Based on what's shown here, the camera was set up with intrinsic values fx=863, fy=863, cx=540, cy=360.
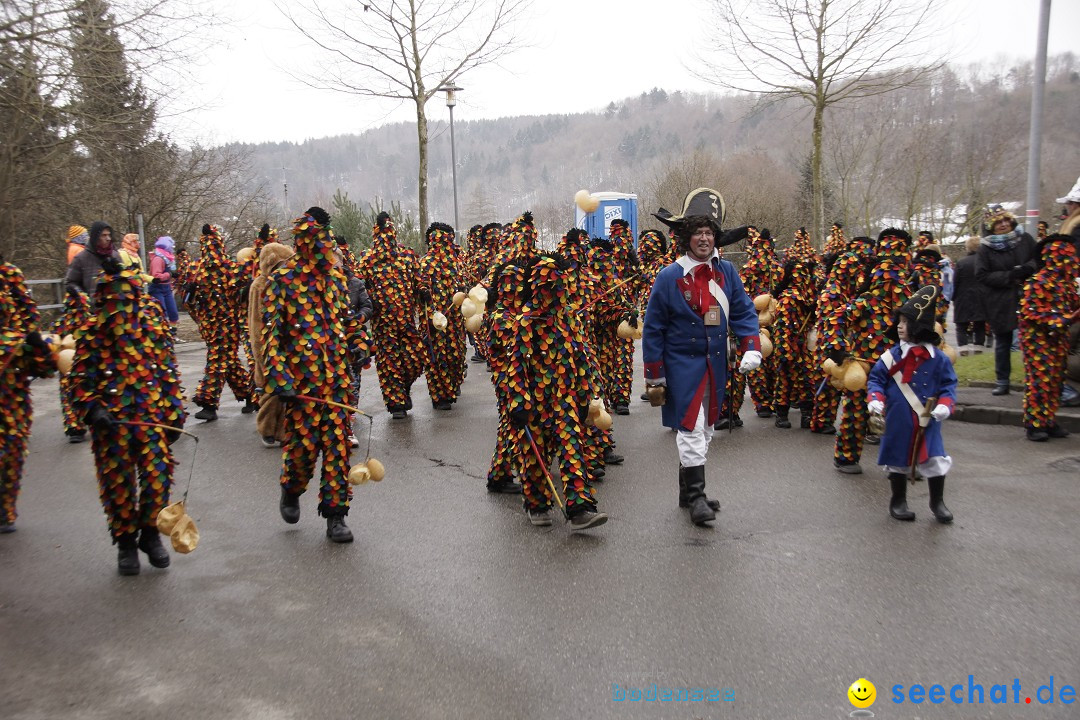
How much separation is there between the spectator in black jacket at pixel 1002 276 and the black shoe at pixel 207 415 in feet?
29.3

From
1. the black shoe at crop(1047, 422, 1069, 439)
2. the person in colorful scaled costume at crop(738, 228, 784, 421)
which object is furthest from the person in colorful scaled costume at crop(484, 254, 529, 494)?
the black shoe at crop(1047, 422, 1069, 439)

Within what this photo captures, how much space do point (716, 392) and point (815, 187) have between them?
511 inches

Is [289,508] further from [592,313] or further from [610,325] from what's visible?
[610,325]

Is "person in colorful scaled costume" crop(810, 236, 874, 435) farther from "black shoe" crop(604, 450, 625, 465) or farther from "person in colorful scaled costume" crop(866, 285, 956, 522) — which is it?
"black shoe" crop(604, 450, 625, 465)

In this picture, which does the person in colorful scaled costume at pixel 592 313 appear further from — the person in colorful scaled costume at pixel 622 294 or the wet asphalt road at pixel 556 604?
the wet asphalt road at pixel 556 604

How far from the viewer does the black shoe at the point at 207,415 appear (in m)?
10.1

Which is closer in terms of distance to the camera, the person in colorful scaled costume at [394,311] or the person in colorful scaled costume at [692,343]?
the person in colorful scaled costume at [692,343]

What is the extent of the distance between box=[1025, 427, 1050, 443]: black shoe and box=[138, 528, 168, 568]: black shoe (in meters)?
7.43

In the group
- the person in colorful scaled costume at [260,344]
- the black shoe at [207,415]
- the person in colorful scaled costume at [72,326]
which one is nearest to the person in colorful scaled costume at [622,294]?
the person in colorful scaled costume at [260,344]

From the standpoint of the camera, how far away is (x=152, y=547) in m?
5.29

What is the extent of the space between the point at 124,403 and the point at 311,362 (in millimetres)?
1104

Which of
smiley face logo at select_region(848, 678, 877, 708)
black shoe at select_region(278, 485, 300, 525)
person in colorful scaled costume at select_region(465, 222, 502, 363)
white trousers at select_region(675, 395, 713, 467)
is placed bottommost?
smiley face logo at select_region(848, 678, 877, 708)

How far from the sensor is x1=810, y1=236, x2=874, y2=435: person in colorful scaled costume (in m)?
7.19

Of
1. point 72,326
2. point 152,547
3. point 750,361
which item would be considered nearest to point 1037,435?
point 750,361
